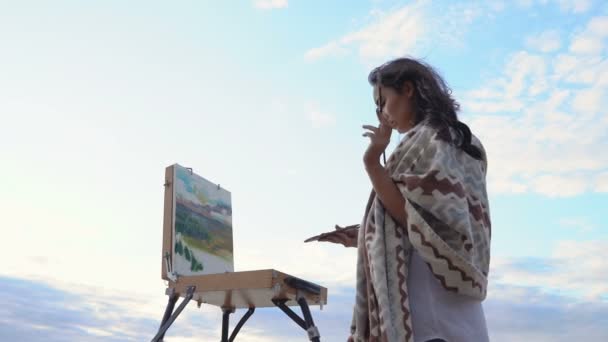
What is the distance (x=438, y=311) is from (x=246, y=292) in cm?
196

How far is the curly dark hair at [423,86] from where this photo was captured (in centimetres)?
126

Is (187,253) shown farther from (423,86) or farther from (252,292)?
(423,86)

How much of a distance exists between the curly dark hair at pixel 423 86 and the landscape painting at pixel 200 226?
226 centimetres

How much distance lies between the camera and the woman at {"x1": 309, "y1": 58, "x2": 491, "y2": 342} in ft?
3.60

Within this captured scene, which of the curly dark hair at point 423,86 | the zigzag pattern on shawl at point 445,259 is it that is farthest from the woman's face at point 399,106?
the zigzag pattern on shawl at point 445,259

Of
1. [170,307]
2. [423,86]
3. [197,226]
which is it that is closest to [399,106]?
[423,86]

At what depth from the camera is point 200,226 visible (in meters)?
3.80

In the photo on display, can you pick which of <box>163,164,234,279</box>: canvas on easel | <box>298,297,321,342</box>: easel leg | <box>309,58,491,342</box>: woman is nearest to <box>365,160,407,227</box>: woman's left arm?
<box>309,58,491,342</box>: woman

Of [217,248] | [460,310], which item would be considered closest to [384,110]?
[460,310]

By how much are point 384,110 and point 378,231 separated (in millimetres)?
278

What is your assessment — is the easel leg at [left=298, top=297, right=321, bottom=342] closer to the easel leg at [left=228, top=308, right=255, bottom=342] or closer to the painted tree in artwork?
the easel leg at [left=228, top=308, right=255, bottom=342]

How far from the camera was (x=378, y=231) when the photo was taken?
1.18 m

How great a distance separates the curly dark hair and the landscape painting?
2.26 meters

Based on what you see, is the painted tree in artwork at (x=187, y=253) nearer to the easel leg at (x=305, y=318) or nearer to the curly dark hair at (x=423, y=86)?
the easel leg at (x=305, y=318)
